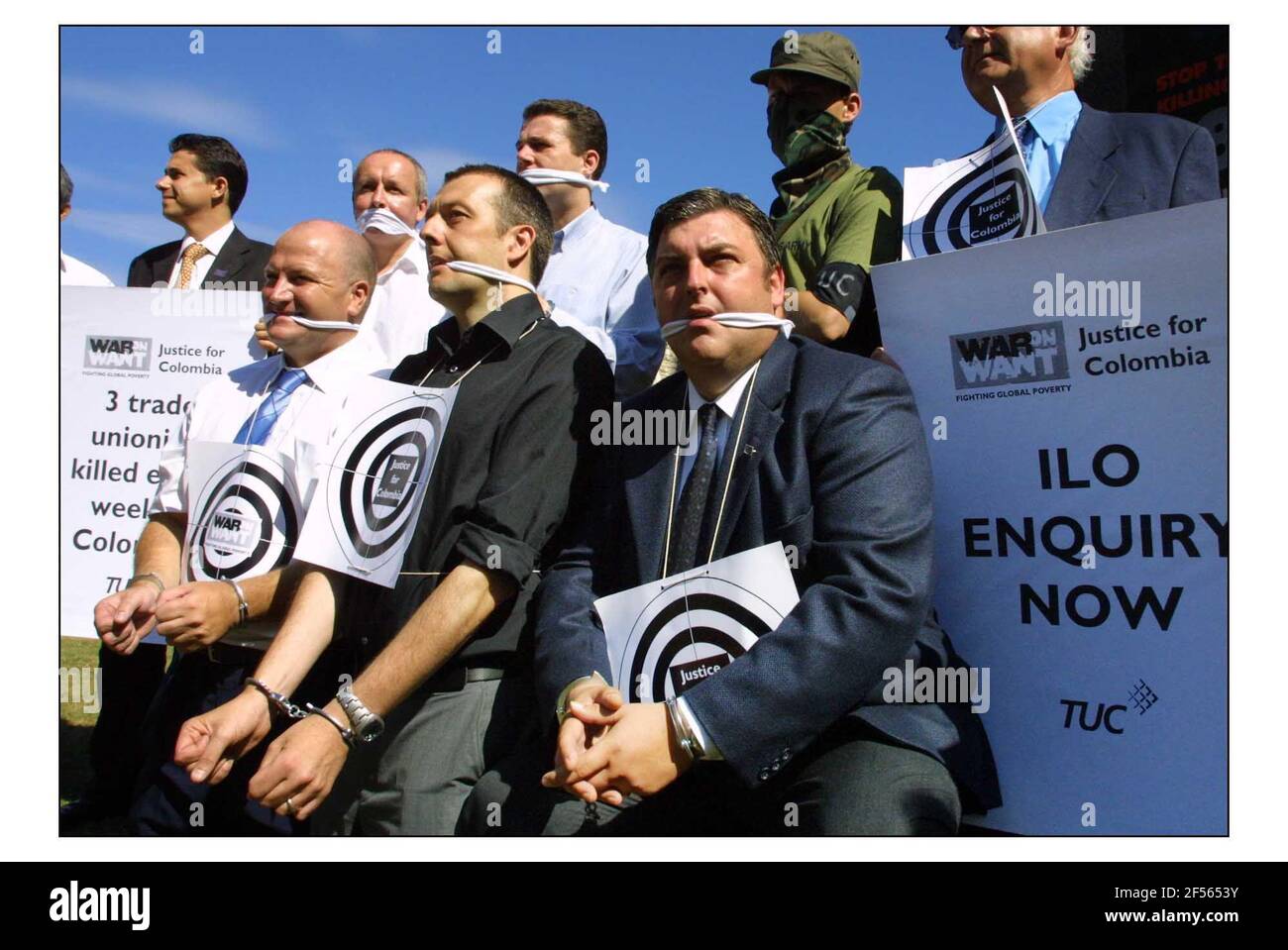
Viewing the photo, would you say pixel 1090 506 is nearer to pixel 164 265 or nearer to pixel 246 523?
pixel 246 523

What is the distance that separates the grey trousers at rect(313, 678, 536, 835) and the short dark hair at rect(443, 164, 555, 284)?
149cm

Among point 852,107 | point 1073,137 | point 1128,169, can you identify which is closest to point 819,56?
point 852,107

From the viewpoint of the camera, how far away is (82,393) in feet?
16.1

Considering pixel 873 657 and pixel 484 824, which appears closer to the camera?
pixel 873 657

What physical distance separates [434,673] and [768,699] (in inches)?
45.3

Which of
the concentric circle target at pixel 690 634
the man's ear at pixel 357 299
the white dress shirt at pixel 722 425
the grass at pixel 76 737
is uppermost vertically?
Answer: the man's ear at pixel 357 299

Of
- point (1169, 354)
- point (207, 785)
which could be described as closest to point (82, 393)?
point (207, 785)

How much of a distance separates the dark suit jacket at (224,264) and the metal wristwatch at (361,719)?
2.10 metres

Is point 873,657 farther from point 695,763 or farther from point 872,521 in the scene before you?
point 695,763

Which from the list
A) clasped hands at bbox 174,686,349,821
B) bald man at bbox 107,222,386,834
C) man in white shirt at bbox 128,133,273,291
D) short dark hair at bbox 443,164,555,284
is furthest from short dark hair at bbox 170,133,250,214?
clasped hands at bbox 174,686,349,821

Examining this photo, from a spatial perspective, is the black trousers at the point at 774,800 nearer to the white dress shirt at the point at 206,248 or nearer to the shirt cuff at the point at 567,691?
the shirt cuff at the point at 567,691

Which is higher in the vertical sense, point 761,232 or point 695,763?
point 761,232

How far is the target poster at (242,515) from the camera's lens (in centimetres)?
402

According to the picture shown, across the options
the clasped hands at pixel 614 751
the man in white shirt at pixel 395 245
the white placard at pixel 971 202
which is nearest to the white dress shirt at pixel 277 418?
the man in white shirt at pixel 395 245
